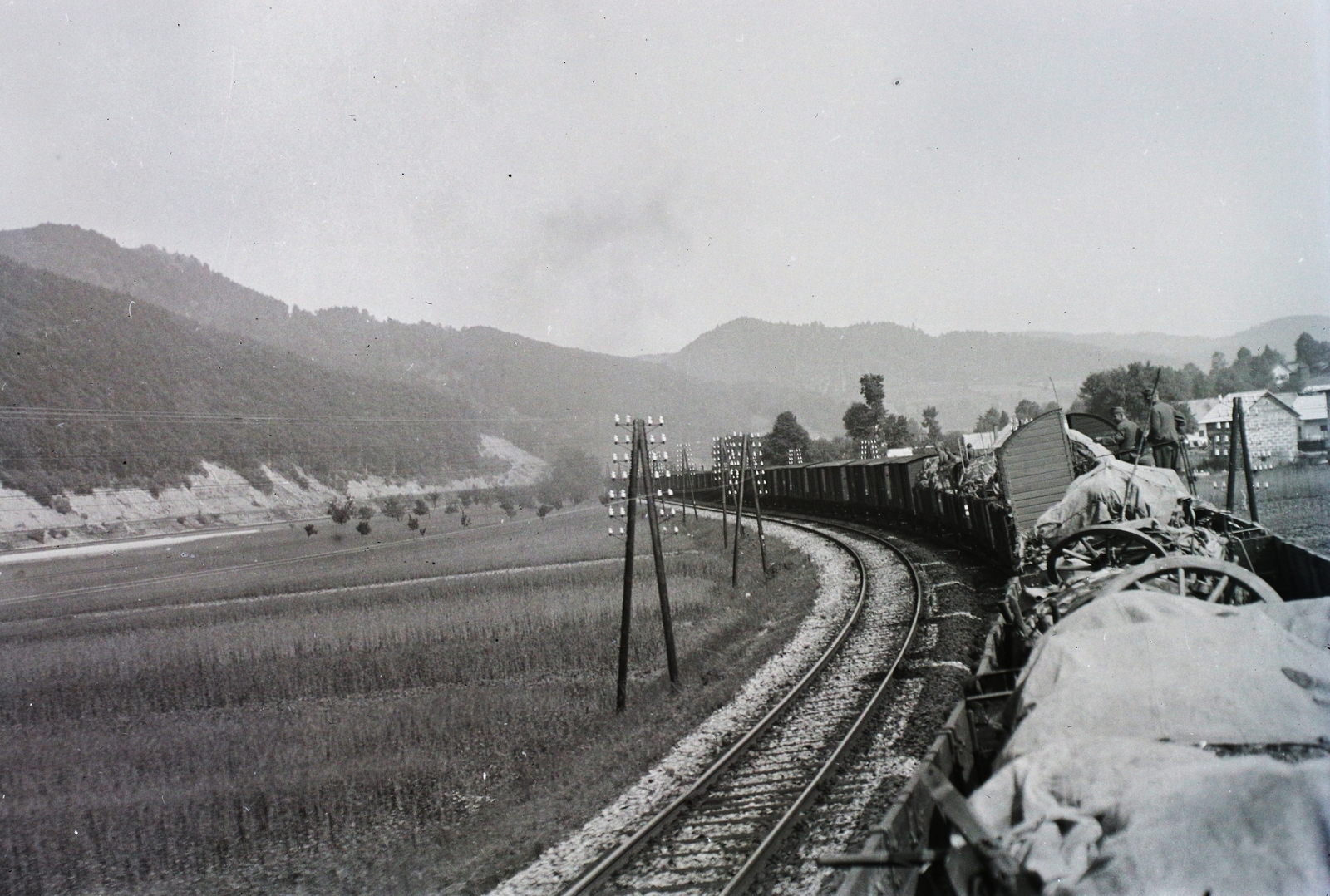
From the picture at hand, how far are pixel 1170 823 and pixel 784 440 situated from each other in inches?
3648

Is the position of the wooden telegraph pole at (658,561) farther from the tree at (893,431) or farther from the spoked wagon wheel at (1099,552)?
the tree at (893,431)

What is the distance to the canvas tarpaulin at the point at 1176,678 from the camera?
9.32ft

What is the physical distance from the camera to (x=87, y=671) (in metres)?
19.0

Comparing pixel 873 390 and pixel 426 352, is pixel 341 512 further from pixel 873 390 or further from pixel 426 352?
pixel 426 352

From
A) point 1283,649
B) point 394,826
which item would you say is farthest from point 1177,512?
point 394,826

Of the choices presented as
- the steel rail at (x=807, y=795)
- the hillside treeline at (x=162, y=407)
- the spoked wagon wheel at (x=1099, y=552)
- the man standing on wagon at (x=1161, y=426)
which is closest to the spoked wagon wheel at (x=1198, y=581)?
the spoked wagon wheel at (x=1099, y=552)

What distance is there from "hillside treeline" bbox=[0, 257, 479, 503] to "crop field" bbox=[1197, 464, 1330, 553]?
47.4 metres

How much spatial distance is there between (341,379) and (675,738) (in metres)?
81.0

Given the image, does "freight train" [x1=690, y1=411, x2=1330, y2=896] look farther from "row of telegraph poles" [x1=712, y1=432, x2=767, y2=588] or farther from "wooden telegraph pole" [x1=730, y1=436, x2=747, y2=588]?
"row of telegraph poles" [x1=712, y1=432, x2=767, y2=588]

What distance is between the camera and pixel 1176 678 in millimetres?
3129

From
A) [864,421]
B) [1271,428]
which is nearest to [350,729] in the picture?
[1271,428]

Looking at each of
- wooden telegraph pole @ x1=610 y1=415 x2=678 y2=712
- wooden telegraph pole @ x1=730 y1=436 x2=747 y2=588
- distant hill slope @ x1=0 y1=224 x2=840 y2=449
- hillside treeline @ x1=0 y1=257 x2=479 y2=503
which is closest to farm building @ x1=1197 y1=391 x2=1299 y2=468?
wooden telegraph pole @ x1=730 y1=436 x2=747 y2=588

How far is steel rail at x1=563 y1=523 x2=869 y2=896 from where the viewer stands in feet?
20.5

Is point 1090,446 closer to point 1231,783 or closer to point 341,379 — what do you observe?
point 1231,783
